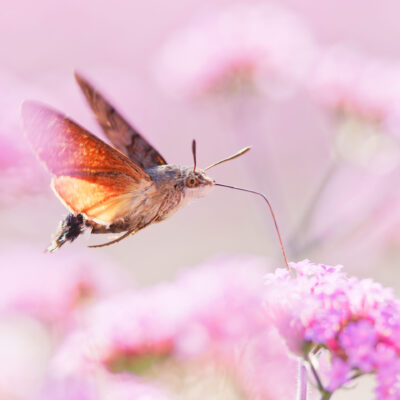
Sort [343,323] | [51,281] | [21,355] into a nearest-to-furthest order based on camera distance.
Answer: [343,323] < [21,355] < [51,281]

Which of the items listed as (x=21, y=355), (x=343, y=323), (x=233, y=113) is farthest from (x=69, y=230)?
(x=233, y=113)

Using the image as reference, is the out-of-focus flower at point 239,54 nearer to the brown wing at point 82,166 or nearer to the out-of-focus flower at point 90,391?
the brown wing at point 82,166

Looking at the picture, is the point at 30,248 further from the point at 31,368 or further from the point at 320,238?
the point at 320,238

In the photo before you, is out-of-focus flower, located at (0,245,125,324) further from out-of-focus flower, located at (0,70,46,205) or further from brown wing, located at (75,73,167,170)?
brown wing, located at (75,73,167,170)

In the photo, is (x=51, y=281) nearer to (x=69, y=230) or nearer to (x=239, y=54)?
(x=69, y=230)

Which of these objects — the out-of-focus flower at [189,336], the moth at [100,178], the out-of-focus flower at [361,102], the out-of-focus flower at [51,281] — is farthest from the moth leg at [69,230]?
the out-of-focus flower at [361,102]

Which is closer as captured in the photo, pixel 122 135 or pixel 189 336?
pixel 189 336
